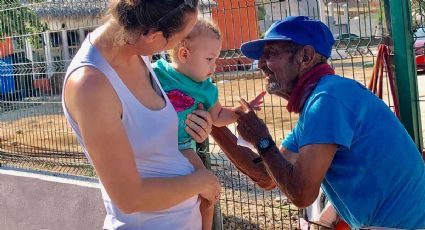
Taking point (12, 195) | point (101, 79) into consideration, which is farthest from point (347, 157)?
point (12, 195)

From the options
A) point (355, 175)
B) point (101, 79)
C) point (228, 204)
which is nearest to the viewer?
point (101, 79)

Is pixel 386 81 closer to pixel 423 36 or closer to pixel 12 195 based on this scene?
pixel 423 36

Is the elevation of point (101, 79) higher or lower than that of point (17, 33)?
lower

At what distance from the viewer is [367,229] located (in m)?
2.73

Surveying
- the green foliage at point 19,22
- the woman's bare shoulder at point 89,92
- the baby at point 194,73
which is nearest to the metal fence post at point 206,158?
the baby at point 194,73

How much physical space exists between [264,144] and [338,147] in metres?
0.34

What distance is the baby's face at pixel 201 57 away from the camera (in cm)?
336

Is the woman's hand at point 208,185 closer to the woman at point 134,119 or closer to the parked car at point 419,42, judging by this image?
the woman at point 134,119

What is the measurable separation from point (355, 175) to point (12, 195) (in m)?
4.44

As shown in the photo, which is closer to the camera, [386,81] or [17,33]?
[386,81]

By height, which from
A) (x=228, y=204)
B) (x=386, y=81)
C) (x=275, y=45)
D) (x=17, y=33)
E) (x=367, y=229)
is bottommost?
(x=228, y=204)

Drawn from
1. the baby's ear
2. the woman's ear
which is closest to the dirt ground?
the baby's ear

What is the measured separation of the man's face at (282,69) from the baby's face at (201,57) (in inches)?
20.0

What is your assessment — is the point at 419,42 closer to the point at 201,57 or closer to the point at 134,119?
the point at 201,57
